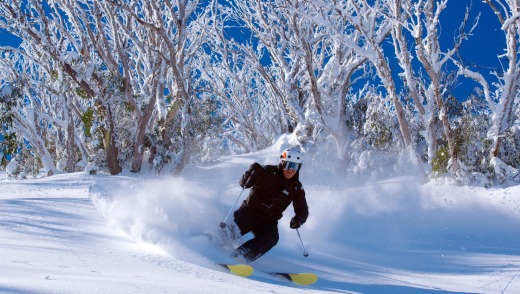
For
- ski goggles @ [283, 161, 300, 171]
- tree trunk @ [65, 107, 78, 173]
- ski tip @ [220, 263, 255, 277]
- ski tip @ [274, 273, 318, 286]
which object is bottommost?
tree trunk @ [65, 107, 78, 173]

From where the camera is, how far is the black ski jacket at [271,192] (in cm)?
513

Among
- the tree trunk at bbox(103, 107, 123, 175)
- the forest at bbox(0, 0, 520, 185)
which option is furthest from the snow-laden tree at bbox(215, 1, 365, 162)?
the tree trunk at bbox(103, 107, 123, 175)

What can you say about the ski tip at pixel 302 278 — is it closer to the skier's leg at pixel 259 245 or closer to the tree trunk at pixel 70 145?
the skier's leg at pixel 259 245

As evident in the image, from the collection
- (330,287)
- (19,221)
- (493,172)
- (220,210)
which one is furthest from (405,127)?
(19,221)

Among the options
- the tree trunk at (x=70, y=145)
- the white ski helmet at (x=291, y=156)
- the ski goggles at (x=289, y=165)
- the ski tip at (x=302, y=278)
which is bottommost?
the tree trunk at (x=70, y=145)

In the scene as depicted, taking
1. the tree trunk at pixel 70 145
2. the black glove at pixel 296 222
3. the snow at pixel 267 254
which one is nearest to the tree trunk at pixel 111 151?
the tree trunk at pixel 70 145

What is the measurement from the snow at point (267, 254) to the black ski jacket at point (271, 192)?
504 mm

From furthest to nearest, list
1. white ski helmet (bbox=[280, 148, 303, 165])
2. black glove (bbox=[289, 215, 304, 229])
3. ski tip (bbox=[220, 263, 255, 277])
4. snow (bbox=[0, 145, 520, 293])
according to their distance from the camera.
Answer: white ski helmet (bbox=[280, 148, 303, 165])
black glove (bbox=[289, 215, 304, 229])
ski tip (bbox=[220, 263, 255, 277])
snow (bbox=[0, 145, 520, 293])

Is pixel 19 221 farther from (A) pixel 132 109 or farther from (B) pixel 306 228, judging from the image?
(A) pixel 132 109

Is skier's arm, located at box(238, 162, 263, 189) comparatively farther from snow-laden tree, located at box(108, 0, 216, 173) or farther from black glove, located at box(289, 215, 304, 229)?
snow-laden tree, located at box(108, 0, 216, 173)

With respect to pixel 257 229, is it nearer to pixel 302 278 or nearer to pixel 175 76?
pixel 302 278

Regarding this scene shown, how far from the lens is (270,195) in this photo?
517cm

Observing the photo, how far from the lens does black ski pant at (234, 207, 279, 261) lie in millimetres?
4656

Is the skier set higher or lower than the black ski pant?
higher
